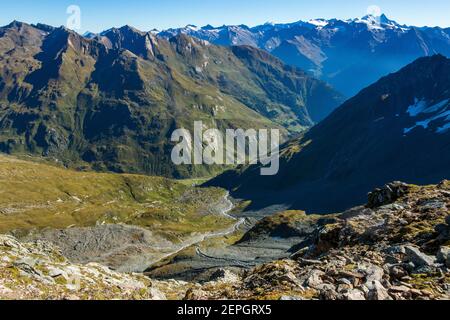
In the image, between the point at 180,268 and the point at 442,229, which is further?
the point at 180,268

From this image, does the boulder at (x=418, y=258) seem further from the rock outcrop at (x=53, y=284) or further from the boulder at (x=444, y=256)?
the rock outcrop at (x=53, y=284)

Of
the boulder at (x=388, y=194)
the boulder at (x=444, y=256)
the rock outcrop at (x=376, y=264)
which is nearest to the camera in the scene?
the rock outcrop at (x=376, y=264)

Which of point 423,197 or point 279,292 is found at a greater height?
point 423,197

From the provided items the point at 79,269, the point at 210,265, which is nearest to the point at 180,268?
the point at 210,265

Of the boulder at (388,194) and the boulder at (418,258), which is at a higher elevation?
the boulder at (388,194)

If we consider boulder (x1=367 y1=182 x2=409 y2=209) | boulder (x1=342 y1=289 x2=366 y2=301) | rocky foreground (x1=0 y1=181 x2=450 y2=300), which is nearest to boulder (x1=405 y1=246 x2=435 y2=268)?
rocky foreground (x1=0 y1=181 x2=450 y2=300)

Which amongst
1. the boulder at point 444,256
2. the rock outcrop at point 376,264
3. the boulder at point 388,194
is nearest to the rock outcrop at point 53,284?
the rock outcrop at point 376,264
